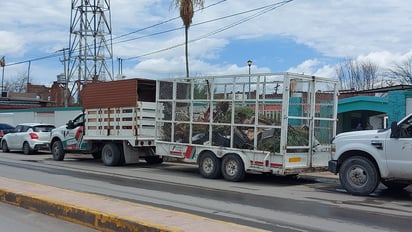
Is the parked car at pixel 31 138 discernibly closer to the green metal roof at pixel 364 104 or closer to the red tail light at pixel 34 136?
the red tail light at pixel 34 136

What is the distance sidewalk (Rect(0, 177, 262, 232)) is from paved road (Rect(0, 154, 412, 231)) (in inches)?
44.3

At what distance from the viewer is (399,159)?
1045 centimetres

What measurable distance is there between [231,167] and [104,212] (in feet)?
21.5

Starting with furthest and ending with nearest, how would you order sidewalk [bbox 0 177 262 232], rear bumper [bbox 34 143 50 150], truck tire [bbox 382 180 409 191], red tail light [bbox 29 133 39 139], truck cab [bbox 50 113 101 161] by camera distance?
1. red tail light [bbox 29 133 39 139]
2. rear bumper [bbox 34 143 50 150]
3. truck cab [bbox 50 113 101 161]
4. truck tire [bbox 382 180 409 191]
5. sidewalk [bbox 0 177 262 232]

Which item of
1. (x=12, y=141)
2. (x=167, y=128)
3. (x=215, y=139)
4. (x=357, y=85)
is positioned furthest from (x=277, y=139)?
(x=357, y=85)

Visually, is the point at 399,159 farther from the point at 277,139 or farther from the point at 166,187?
the point at 166,187

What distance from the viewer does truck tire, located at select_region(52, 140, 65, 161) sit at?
2006 cm

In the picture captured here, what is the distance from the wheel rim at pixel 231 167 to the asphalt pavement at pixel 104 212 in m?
5.14

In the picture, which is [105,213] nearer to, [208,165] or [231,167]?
[231,167]

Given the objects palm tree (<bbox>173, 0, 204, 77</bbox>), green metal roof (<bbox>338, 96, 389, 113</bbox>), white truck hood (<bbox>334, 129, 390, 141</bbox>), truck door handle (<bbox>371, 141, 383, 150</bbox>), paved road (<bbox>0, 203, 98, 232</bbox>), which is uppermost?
palm tree (<bbox>173, 0, 204, 77</bbox>)

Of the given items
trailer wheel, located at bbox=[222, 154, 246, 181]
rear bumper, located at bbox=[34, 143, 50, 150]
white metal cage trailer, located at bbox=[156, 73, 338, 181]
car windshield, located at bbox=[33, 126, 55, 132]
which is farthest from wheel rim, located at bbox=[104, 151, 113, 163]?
car windshield, located at bbox=[33, 126, 55, 132]

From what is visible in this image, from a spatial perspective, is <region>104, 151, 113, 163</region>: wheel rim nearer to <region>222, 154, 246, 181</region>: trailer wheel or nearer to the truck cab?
the truck cab

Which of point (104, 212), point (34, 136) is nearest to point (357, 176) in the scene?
point (104, 212)

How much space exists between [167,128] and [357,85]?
34040mm
